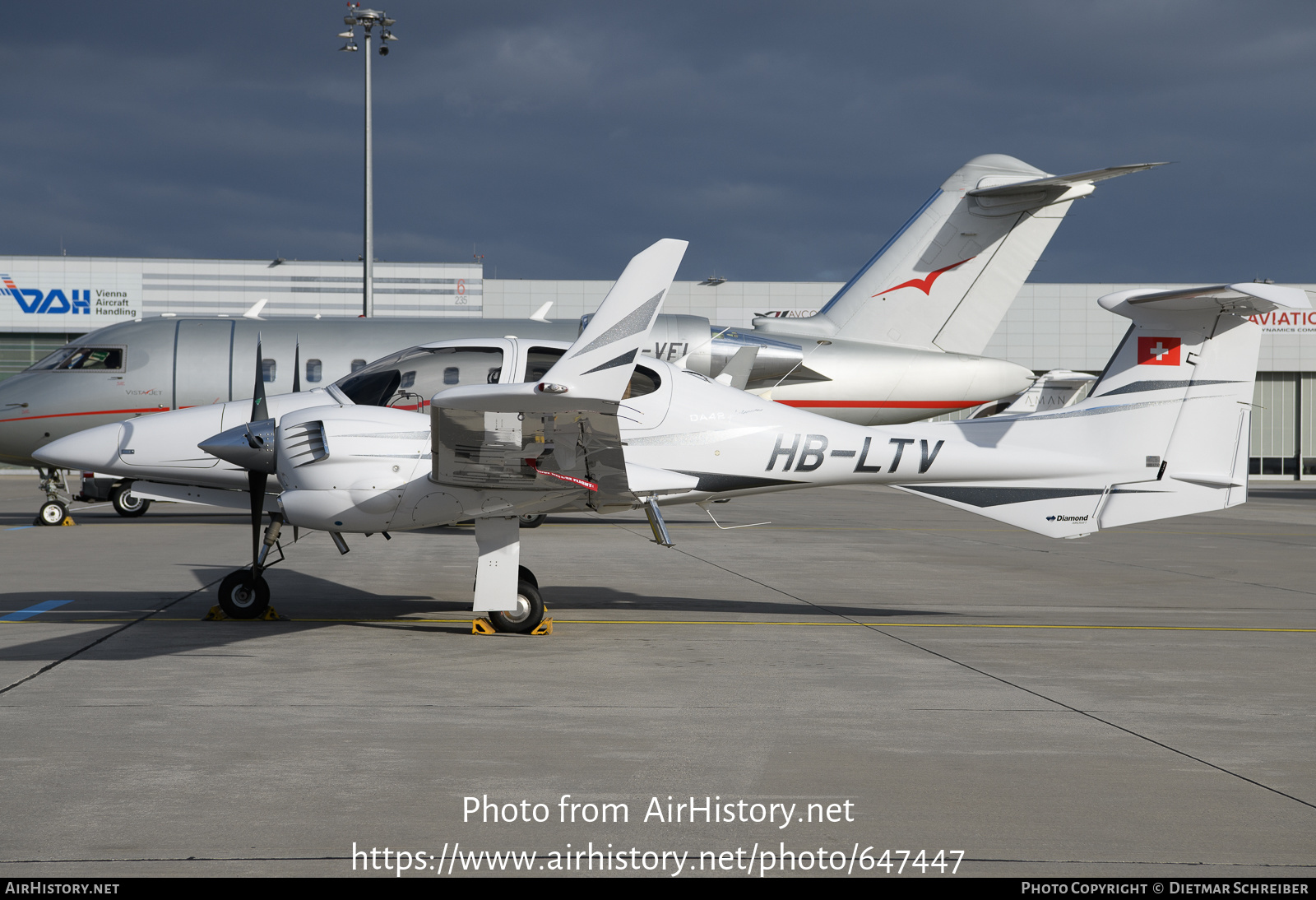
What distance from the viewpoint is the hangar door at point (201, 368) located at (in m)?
19.4

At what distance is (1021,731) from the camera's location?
605cm

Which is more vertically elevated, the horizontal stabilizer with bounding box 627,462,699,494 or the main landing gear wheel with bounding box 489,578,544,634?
the horizontal stabilizer with bounding box 627,462,699,494

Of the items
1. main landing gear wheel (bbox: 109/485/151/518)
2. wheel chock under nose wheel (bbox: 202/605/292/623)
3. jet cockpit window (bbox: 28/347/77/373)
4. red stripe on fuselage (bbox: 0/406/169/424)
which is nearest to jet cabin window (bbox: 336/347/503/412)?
wheel chock under nose wheel (bbox: 202/605/292/623)

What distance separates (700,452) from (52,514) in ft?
50.3

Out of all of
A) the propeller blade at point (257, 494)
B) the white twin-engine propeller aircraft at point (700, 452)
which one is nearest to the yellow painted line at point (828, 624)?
the white twin-engine propeller aircraft at point (700, 452)

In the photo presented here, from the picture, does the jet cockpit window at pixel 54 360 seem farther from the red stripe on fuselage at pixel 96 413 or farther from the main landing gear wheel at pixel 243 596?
the main landing gear wheel at pixel 243 596

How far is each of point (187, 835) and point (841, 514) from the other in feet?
76.9

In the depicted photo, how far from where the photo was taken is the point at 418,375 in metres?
11.1

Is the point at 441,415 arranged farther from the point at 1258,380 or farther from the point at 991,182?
the point at 1258,380

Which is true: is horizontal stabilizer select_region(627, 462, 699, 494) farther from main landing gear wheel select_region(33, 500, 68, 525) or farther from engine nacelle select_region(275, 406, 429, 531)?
main landing gear wheel select_region(33, 500, 68, 525)

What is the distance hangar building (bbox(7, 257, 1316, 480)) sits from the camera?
153ft

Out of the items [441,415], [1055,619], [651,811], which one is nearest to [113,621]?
[441,415]

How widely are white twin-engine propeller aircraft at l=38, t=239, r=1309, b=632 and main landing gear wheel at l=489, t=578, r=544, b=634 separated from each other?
14mm

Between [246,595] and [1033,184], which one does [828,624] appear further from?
[1033,184]
